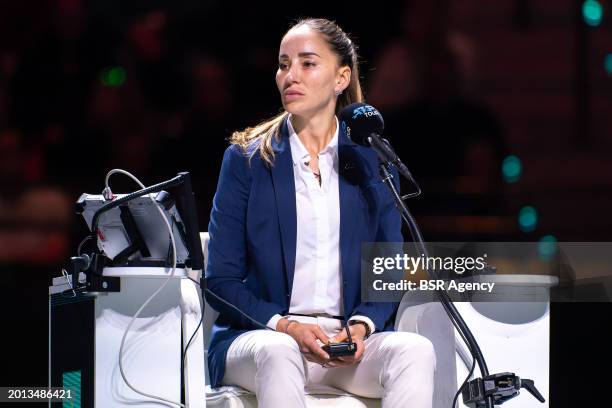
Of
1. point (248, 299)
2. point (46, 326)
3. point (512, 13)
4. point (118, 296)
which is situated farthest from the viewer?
point (512, 13)

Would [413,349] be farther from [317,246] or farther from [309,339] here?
[317,246]

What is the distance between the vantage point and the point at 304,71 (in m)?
2.70

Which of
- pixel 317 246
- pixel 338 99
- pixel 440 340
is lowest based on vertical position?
pixel 440 340

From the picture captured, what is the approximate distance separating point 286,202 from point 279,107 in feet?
2.30

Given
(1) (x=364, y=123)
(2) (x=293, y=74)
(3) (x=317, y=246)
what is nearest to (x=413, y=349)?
(3) (x=317, y=246)

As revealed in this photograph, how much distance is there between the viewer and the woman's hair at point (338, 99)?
270 centimetres

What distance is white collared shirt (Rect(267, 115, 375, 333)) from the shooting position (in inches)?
102

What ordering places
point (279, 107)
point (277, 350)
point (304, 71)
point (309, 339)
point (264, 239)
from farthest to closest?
point (279, 107) < point (304, 71) < point (264, 239) < point (309, 339) < point (277, 350)

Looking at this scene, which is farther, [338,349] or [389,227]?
[389,227]

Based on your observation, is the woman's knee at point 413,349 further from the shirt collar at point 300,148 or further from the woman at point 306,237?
the shirt collar at point 300,148

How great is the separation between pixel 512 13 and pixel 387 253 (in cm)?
116

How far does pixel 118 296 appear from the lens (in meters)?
2.33

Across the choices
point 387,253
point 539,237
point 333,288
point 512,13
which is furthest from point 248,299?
point 512,13

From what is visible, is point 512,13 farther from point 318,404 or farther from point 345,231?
point 318,404
